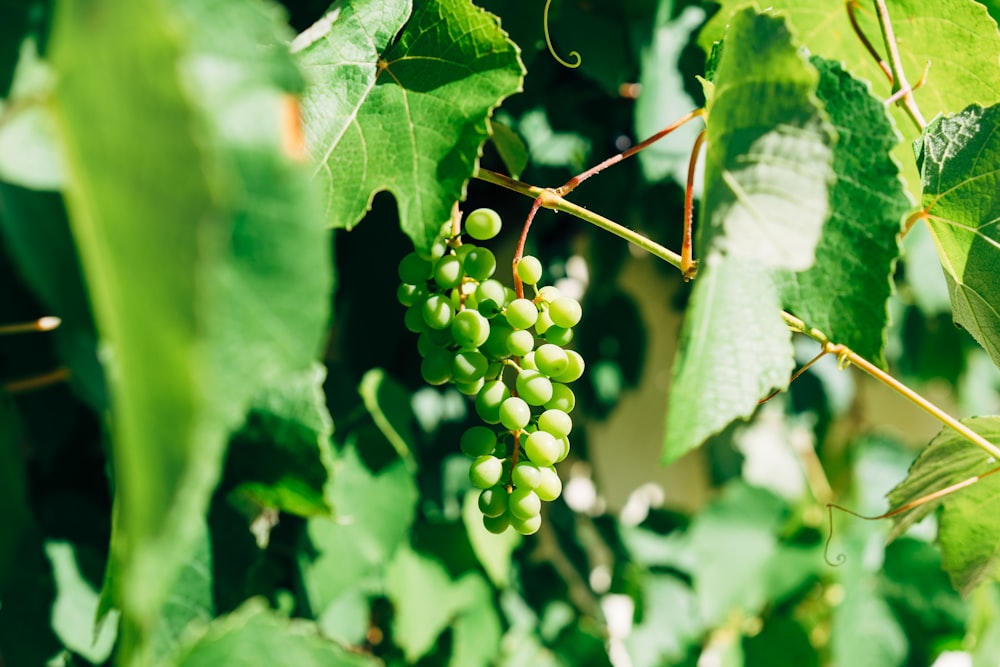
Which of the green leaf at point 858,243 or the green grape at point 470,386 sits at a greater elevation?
the green leaf at point 858,243

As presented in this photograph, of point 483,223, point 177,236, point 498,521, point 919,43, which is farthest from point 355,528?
point 919,43

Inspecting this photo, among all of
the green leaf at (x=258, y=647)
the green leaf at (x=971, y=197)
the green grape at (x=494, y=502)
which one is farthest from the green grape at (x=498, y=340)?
the green leaf at (x=971, y=197)

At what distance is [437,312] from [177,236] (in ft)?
1.11

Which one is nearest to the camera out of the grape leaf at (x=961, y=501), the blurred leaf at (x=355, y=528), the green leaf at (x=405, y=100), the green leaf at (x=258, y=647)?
the green leaf at (x=258, y=647)

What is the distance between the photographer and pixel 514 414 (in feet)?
1.94

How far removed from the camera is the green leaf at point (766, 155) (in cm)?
47

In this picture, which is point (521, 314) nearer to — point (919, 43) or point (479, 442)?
point (479, 442)

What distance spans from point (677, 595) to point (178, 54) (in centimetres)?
136

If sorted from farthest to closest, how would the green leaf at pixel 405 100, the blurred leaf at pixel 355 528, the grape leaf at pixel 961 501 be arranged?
1. the blurred leaf at pixel 355 528
2. the grape leaf at pixel 961 501
3. the green leaf at pixel 405 100

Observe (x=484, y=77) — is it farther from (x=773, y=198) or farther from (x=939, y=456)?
(x=939, y=456)

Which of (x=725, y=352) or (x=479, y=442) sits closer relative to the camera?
(x=725, y=352)

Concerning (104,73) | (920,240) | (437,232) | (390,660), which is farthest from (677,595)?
(104,73)

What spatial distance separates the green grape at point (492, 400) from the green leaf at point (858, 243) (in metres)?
0.22

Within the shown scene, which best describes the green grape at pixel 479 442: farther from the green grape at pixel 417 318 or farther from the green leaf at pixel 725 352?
the green leaf at pixel 725 352
